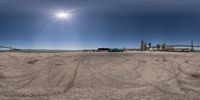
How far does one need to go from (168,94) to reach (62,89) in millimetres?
5345

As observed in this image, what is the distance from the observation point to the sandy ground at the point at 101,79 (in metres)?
14.9

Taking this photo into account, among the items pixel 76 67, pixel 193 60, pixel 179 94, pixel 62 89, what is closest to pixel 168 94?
pixel 179 94

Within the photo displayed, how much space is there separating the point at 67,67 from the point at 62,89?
6087 millimetres

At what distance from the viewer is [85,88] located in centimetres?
1623

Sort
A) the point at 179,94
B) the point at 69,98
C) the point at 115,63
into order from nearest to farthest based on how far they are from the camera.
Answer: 1. the point at 69,98
2. the point at 179,94
3. the point at 115,63

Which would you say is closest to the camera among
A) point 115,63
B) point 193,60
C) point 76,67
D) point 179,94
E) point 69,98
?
point 69,98

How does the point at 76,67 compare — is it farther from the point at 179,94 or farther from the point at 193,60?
the point at 193,60

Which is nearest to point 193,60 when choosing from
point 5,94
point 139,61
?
point 139,61

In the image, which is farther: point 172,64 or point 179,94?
point 172,64

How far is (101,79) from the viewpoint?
18.4 meters

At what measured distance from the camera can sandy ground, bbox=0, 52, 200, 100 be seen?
48.9 feet

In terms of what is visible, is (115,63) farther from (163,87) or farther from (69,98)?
(69,98)

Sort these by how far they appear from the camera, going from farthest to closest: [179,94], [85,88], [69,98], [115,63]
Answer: [115,63] → [85,88] → [179,94] → [69,98]

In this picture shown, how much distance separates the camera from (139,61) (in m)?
24.7
